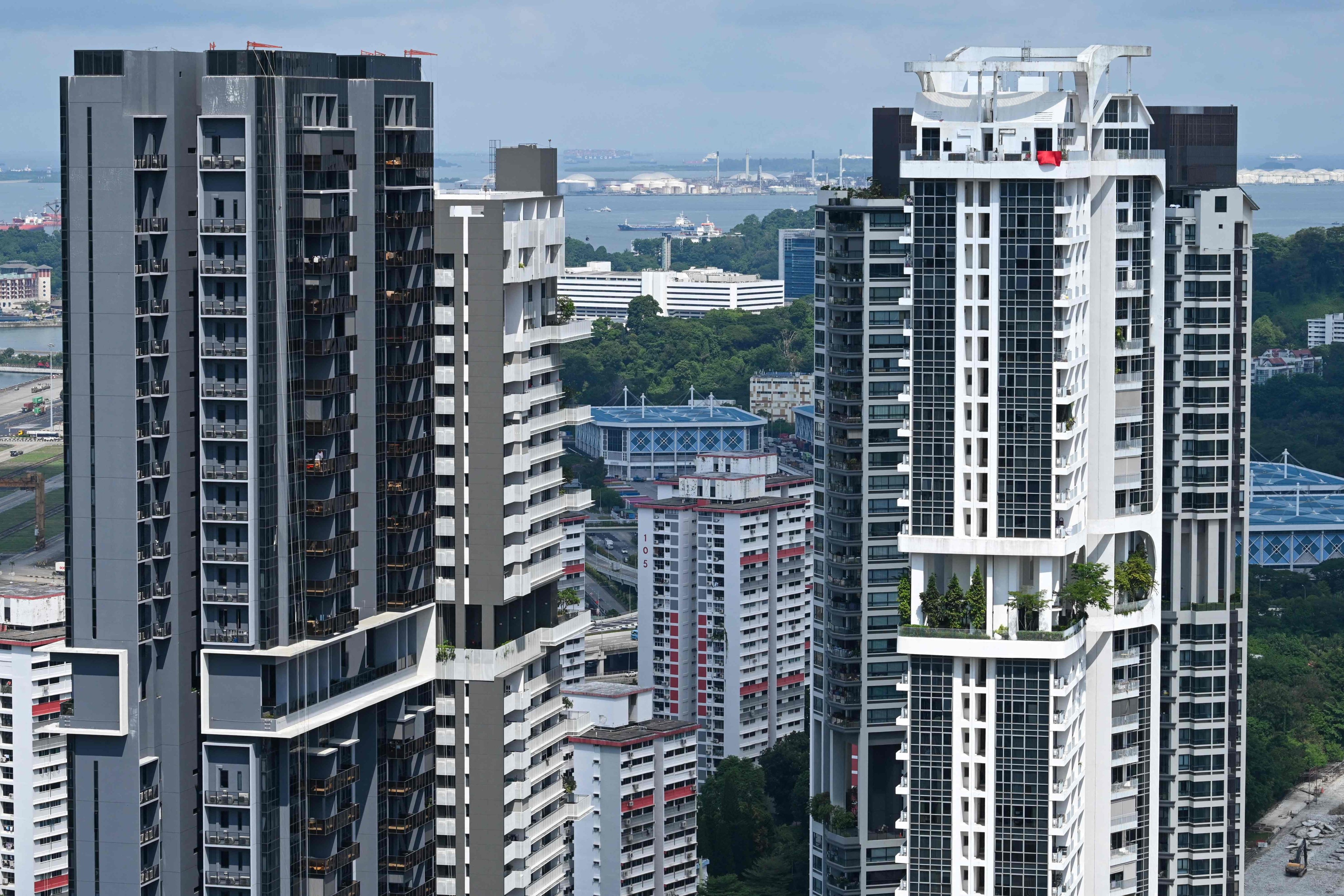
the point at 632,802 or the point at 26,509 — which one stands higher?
the point at 26,509

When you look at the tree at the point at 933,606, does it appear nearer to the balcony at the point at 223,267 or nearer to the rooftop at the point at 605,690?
the balcony at the point at 223,267

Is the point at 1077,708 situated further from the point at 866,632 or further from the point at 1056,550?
the point at 866,632

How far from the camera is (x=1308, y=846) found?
288ft

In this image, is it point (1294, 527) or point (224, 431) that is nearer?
point (224, 431)

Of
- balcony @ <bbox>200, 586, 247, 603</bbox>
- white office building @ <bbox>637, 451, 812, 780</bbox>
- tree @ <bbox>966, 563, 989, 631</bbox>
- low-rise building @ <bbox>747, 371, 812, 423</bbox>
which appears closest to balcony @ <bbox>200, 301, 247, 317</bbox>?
balcony @ <bbox>200, 586, 247, 603</bbox>

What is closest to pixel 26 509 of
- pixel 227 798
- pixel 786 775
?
pixel 786 775

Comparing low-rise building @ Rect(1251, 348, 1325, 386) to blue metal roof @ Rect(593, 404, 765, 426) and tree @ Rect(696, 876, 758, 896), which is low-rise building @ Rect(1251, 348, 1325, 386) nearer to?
blue metal roof @ Rect(593, 404, 765, 426)

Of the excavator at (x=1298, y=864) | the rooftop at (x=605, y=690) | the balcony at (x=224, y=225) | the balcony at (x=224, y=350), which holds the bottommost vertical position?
the excavator at (x=1298, y=864)

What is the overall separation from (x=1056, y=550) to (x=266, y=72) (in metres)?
17.4

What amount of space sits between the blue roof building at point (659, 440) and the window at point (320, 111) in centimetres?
11997

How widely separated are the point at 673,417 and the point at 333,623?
427 feet

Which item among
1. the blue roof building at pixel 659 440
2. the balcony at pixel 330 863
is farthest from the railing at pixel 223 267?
the blue roof building at pixel 659 440

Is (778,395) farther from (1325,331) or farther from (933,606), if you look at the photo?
(933,606)

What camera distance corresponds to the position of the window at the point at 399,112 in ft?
Answer: 156
